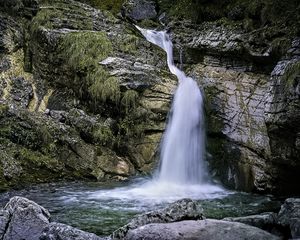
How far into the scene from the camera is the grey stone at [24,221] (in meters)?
5.68

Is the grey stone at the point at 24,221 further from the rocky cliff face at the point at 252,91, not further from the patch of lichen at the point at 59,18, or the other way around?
the patch of lichen at the point at 59,18

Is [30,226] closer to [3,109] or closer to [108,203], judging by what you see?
[108,203]

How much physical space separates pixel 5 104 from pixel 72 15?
4.39 meters

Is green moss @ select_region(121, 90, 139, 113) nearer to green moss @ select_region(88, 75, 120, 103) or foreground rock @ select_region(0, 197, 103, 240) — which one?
green moss @ select_region(88, 75, 120, 103)

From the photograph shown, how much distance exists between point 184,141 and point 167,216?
5877 mm

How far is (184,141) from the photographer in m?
11.6

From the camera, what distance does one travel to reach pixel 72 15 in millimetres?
14266

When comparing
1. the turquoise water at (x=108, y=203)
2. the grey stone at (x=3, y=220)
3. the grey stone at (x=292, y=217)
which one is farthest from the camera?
the turquoise water at (x=108, y=203)

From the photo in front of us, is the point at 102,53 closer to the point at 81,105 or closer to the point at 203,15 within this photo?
the point at 81,105

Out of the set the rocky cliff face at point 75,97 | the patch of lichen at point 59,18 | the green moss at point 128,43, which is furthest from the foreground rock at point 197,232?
the patch of lichen at point 59,18

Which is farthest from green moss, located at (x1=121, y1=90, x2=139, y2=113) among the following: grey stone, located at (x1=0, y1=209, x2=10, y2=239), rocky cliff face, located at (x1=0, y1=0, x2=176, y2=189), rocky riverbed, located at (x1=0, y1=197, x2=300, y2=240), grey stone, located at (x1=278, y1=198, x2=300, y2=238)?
grey stone, located at (x1=278, y1=198, x2=300, y2=238)

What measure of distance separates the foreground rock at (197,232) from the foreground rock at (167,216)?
12.8 inches

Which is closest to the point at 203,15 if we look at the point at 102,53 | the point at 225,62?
the point at 225,62

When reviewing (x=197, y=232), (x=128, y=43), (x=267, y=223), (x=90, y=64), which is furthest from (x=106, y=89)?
(x=197, y=232)
